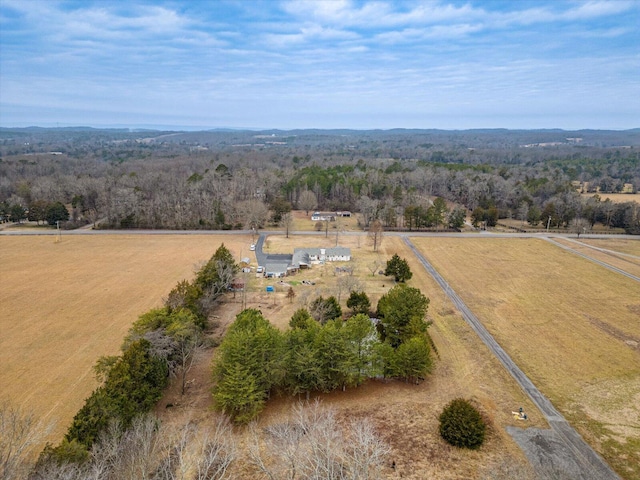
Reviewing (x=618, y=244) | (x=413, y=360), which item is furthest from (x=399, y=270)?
(x=618, y=244)

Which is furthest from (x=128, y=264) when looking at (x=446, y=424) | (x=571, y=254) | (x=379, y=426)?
(x=571, y=254)

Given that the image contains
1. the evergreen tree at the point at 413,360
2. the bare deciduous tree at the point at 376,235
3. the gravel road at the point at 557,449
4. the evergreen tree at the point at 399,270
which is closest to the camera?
the gravel road at the point at 557,449

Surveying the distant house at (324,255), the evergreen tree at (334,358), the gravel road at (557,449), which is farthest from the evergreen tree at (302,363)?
the distant house at (324,255)

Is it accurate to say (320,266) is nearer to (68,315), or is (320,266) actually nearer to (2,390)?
(68,315)

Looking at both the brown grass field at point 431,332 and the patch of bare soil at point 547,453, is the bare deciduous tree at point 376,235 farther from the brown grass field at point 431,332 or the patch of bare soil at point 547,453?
the patch of bare soil at point 547,453

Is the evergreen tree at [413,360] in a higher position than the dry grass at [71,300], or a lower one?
higher

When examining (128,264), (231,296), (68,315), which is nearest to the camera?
(68,315)
